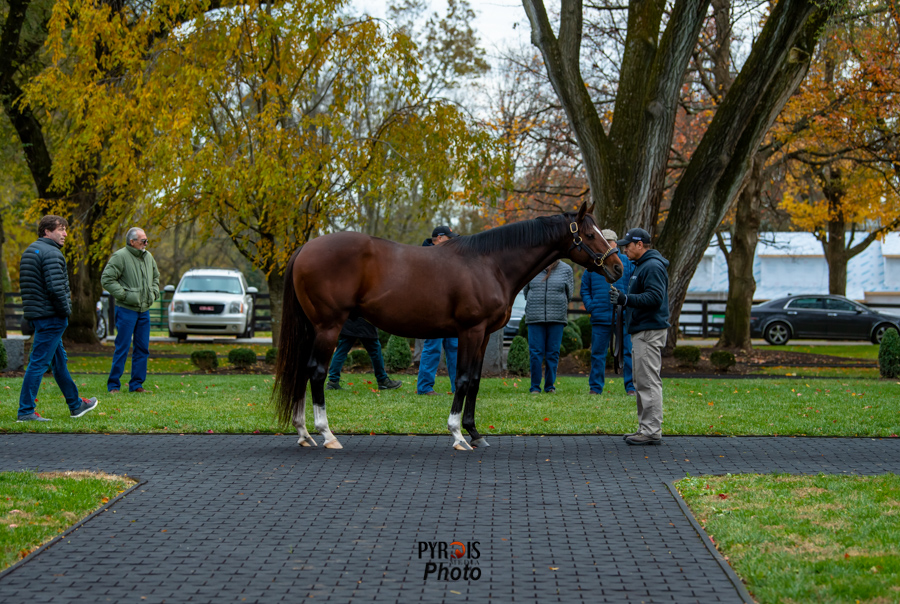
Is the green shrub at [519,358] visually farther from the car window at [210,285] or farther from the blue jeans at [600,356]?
the car window at [210,285]

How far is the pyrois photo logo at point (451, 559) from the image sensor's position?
4.17 metres

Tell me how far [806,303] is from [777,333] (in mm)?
1391

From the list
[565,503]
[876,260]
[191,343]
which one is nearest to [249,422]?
[565,503]

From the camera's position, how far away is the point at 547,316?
1145cm

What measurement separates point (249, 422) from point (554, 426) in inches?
123

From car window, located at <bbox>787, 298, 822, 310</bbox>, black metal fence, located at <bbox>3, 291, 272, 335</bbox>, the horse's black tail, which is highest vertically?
car window, located at <bbox>787, 298, 822, 310</bbox>

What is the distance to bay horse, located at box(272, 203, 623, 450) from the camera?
24.8 ft

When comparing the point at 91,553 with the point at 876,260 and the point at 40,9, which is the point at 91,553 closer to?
the point at 40,9

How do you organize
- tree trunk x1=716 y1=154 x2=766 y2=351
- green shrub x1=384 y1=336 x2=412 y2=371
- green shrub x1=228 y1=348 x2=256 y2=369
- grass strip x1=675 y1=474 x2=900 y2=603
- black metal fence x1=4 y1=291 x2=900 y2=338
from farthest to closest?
black metal fence x1=4 y1=291 x2=900 y2=338, tree trunk x1=716 y1=154 x2=766 y2=351, green shrub x1=228 y1=348 x2=256 y2=369, green shrub x1=384 y1=336 x2=412 y2=371, grass strip x1=675 y1=474 x2=900 y2=603

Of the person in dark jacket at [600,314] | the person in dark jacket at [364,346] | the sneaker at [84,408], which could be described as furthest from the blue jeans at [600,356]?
the sneaker at [84,408]

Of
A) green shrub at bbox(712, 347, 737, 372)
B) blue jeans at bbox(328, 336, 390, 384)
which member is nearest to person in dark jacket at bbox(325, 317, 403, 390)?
blue jeans at bbox(328, 336, 390, 384)

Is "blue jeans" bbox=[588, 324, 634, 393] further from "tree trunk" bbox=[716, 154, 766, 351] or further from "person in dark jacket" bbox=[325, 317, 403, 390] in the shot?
"tree trunk" bbox=[716, 154, 766, 351]

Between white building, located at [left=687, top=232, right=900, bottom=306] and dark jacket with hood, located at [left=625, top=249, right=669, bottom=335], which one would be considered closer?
dark jacket with hood, located at [left=625, top=249, right=669, bottom=335]

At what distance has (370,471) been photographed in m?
6.59
